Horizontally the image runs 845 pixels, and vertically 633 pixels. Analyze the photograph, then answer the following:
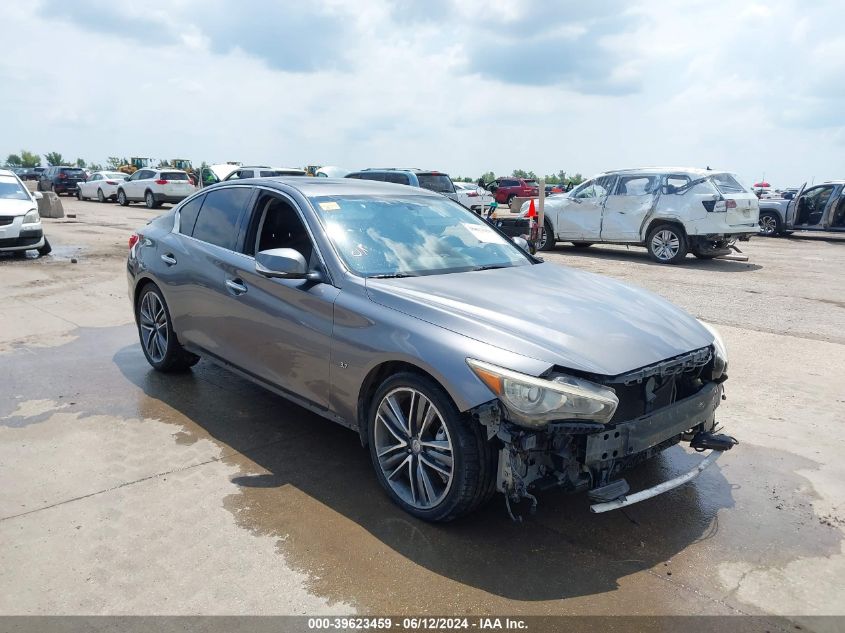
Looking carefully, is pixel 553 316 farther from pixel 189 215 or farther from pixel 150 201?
pixel 150 201

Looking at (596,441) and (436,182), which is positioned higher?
(436,182)

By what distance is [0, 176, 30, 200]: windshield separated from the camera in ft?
42.3

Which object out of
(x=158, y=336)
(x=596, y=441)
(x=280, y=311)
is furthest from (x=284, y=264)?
(x=158, y=336)

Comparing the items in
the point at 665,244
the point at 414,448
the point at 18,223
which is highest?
the point at 18,223

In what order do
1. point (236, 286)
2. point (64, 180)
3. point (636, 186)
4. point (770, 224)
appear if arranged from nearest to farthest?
1. point (236, 286)
2. point (636, 186)
3. point (770, 224)
4. point (64, 180)

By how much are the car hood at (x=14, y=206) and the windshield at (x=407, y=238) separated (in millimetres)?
10530

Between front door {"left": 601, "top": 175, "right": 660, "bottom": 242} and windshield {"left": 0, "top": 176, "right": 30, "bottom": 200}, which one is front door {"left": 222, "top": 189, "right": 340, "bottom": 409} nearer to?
windshield {"left": 0, "top": 176, "right": 30, "bottom": 200}

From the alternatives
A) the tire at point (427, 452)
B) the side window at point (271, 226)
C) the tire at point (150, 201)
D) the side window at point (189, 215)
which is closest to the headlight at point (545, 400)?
the tire at point (427, 452)

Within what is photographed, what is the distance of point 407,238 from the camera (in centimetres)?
428

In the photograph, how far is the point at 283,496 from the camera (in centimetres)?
370

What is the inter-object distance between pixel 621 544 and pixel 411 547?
102 cm

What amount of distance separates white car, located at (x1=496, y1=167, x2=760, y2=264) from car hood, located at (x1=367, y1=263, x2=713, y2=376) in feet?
32.6

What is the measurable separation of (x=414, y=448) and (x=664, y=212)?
11655 mm

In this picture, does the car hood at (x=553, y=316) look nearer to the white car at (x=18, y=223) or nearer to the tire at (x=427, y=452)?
the tire at (x=427, y=452)
